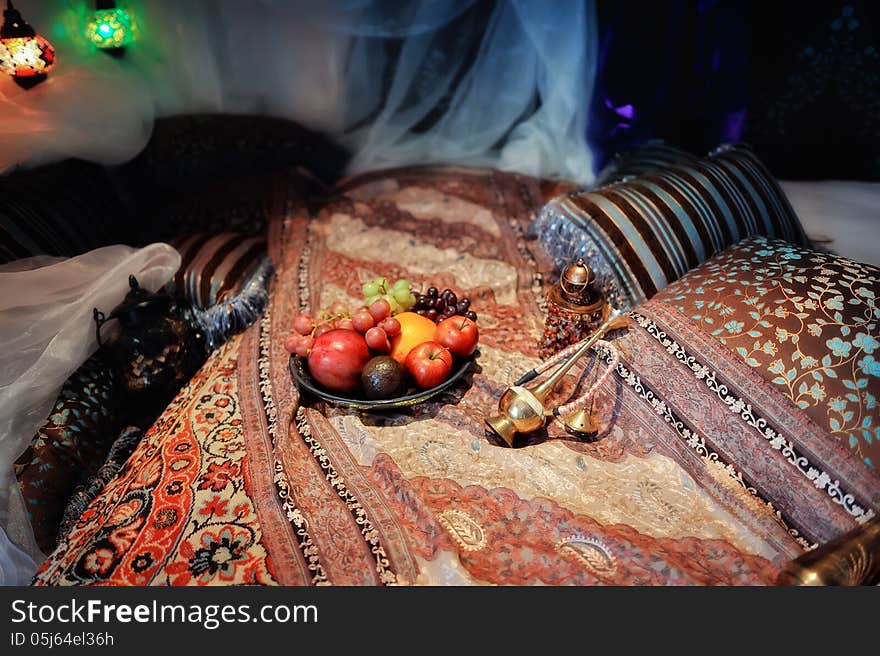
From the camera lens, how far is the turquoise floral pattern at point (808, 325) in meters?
1.07

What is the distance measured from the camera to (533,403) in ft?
4.06

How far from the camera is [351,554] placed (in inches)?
41.3

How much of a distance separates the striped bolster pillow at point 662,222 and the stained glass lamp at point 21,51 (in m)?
1.42

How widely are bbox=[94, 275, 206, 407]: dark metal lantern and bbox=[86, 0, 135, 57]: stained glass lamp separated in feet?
2.81

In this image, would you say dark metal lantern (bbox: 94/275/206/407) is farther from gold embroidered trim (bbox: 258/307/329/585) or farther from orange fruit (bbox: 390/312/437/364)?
orange fruit (bbox: 390/312/437/364)

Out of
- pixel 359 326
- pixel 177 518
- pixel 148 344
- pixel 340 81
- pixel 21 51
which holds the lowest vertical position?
pixel 177 518

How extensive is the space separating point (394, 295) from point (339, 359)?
0.86 ft

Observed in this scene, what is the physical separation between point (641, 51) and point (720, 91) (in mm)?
304

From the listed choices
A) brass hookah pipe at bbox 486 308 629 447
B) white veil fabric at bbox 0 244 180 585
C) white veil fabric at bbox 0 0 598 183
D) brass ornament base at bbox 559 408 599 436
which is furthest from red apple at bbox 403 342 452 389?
white veil fabric at bbox 0 0 598 183

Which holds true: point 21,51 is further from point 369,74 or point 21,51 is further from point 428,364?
point 428,364

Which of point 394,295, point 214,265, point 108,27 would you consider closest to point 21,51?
point 108,27

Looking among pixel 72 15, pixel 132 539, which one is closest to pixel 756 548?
pixel 132 539

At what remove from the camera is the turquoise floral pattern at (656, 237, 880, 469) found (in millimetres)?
1067
